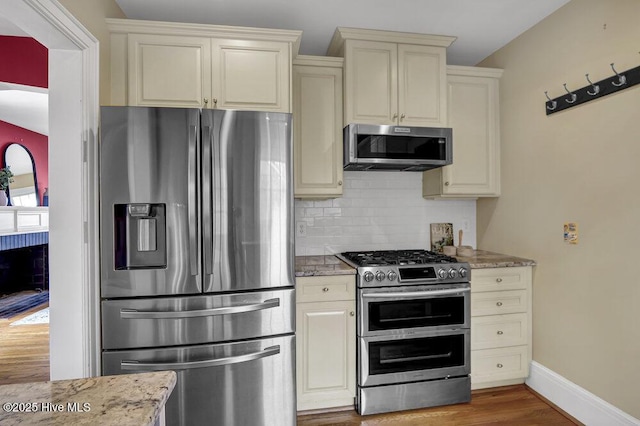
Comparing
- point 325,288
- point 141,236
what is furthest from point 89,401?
point 325,288

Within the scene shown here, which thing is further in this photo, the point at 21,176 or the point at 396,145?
the point at 21,176

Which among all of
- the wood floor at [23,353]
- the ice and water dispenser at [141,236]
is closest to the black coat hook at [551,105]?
the ice and water dispenser at [141,236]

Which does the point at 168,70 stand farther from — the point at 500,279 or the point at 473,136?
the point at 500,279

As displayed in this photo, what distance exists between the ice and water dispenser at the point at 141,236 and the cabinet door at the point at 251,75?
0.82 meters

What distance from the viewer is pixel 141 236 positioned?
1808 mm

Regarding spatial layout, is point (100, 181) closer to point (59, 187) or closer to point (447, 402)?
point (59, 187)

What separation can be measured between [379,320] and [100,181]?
6.08ft

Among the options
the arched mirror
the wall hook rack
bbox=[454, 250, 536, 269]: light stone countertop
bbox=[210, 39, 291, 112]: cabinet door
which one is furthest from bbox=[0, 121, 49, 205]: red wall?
the wall hook rack

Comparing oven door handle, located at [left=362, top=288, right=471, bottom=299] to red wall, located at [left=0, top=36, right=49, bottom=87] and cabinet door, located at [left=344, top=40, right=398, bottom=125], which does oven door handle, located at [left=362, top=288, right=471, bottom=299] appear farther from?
red wall, located at [left=0, top=36, right=49, bottom=87]

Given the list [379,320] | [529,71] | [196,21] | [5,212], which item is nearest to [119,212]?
[196,21]

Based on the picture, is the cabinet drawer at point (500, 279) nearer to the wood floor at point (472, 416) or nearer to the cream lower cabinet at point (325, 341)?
the wood floor at point (472, 416)

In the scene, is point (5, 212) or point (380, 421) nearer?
point (380, 421)

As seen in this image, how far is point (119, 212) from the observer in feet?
5.85

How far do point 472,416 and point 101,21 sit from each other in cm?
338
